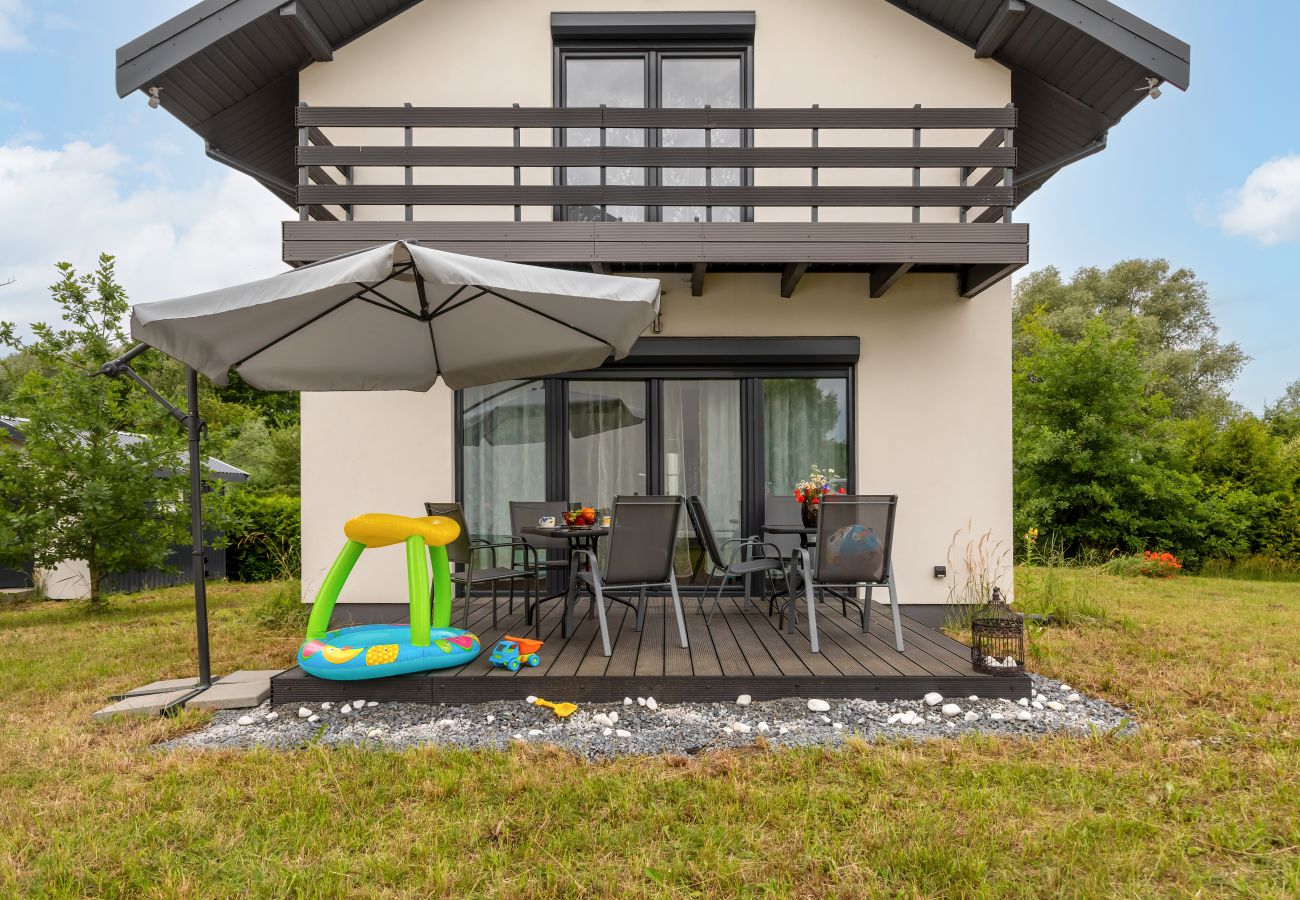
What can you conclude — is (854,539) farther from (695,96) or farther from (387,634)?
(695,96)

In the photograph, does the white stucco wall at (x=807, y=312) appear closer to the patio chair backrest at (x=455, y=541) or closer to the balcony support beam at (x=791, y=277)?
the balcony support beam at (x=791, y=277)

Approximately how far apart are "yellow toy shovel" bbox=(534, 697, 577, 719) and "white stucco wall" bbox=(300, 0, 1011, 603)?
2844mm

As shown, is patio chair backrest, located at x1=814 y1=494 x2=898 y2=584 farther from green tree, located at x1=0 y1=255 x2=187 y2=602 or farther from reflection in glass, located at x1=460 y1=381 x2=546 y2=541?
green tree, located at x1=0 y1=255 x2=187 y2=602

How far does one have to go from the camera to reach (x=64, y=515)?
24.7 ft

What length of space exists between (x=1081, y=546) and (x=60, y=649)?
1317 centimetres

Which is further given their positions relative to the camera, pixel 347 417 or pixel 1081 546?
pixel 1081 546

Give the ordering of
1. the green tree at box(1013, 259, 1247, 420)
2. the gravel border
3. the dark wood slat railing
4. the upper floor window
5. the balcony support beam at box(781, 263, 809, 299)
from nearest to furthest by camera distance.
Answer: the gravel border < the dark wood slat railing < the balcony support beam at box(781, 263, 809, 299) < the upper floor window < the green tree at box(1013, 259, 1247, 420)

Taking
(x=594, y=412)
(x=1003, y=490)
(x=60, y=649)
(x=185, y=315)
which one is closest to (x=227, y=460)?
(x=60, y=649)

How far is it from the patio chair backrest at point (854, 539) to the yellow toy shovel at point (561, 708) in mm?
1603

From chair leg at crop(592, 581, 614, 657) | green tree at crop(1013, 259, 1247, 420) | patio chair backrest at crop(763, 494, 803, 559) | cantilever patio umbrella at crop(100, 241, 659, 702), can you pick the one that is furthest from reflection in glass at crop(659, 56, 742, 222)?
green tree at crop(1013, 259, 1247, 420)

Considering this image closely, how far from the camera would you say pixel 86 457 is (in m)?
7.52

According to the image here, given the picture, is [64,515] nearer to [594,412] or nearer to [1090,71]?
[594,412]

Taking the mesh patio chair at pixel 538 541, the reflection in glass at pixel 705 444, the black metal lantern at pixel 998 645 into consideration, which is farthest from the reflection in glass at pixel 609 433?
the black metal lantern at pixel 998 645

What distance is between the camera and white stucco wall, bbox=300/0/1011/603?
618 cm
